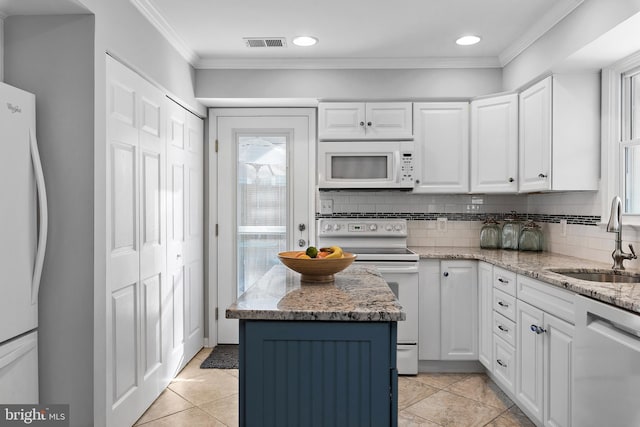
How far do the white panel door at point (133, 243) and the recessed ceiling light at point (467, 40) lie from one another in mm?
2146

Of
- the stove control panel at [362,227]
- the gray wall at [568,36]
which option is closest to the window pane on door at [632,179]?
the gray wall at [568,36]

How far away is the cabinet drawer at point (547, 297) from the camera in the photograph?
6.89 feet

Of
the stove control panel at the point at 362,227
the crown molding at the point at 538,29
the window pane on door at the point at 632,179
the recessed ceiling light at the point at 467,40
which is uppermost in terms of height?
the recessed ceiling light at the point at 467,40

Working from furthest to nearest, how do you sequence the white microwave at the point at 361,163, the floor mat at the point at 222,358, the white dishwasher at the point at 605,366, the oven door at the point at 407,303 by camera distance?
the white microwave at the point at 361,163 → the floor mat at the point at 222,358 → the oven door at the point at 407,303 → the white dishwasher at the point at 605,366

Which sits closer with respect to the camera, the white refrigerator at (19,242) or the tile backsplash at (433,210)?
the white refrigerator at (19,242)

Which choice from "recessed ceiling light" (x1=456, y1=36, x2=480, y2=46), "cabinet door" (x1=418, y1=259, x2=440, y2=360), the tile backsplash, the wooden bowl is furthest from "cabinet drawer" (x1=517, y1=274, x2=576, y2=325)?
"recessed ceiling light" (x1=456, y1=36, x2=480, y2=46)

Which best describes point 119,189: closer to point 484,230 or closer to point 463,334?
point 463,334

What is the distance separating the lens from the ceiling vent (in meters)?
3.21

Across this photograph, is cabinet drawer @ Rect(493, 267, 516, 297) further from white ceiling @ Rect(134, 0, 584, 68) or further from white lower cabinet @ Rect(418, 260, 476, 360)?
white ceiling @ Rect(134, 0, 584, 68)

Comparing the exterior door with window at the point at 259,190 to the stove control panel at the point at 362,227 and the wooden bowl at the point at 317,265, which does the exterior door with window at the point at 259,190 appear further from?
the wooden bowl at the point at 317,265

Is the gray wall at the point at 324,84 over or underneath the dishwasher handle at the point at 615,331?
over

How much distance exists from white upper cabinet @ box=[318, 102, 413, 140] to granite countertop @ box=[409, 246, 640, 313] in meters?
1.06

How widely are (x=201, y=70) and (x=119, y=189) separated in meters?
1.72

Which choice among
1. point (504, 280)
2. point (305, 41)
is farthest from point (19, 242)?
point (504, 280)
